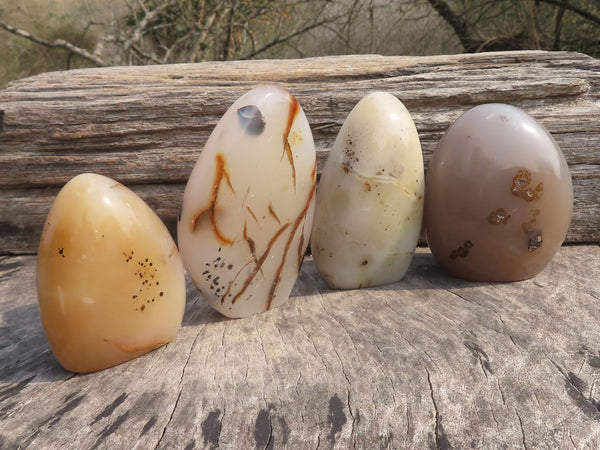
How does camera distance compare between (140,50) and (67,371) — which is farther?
(140,50)

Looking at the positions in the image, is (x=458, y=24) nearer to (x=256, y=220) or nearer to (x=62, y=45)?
(x=62, y=45)

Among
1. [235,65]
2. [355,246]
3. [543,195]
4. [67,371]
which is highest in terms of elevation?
[235,65]

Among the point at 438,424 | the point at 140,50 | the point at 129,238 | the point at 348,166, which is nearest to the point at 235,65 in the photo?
the point at 348,166

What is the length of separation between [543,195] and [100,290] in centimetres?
85

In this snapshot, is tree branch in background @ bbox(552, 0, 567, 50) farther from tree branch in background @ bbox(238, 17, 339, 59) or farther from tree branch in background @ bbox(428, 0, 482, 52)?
tree branch in background @ bbox(238, 17, 339, 59)

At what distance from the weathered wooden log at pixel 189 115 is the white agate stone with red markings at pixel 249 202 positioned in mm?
454

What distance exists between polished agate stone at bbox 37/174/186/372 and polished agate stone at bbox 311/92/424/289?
0.40 metres

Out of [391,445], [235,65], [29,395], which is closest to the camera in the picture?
[391,445]

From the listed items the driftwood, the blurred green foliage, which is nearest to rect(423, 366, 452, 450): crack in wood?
the driftwood

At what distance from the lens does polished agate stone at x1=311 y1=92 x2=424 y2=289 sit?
1135 millimetres

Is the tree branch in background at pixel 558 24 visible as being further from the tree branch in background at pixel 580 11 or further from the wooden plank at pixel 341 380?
the wooden plank at pixel 341 380

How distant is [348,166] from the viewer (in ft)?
3.74

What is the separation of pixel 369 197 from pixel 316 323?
28 centimetres

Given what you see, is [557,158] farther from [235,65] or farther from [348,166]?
[235,65]
